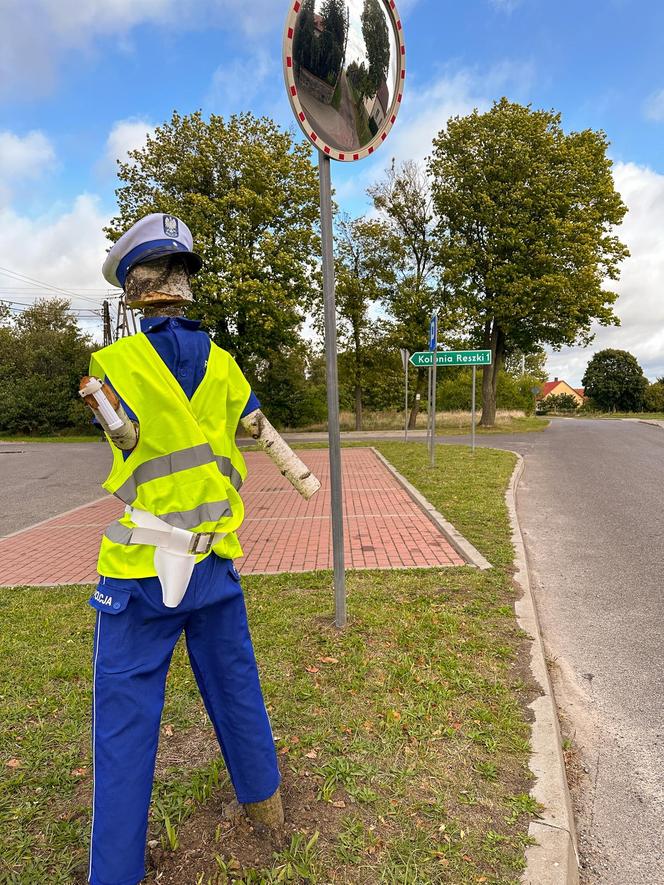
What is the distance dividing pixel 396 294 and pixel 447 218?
397 centimetres

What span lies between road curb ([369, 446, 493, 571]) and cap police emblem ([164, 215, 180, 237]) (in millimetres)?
4138

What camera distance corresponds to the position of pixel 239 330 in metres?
23.1

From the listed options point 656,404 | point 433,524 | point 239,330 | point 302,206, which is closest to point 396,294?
point 302,206

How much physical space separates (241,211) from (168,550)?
22916 mm

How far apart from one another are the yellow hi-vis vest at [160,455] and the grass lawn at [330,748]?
1107 mm

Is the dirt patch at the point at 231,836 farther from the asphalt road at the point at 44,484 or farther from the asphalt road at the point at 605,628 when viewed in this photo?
the asphalt road at the point at 44,484

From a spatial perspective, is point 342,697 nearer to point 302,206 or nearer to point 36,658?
point 36,658

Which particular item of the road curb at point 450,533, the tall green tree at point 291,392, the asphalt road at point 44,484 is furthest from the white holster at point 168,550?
the tall green tree at point 291,392

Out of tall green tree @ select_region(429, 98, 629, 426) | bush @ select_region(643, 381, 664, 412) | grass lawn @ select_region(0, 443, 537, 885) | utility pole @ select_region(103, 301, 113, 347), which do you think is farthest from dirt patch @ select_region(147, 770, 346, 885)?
bush @ select_region(643, 381, 664, 412)

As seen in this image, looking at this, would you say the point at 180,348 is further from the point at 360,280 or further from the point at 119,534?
the point at 360,280

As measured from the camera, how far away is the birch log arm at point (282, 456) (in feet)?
7.12

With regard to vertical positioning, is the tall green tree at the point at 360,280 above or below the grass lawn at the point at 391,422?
above

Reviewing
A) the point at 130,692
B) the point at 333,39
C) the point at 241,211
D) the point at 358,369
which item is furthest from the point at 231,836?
the point at 358,369

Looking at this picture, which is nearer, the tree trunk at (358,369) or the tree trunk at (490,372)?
the tree trunk at (490,372)
